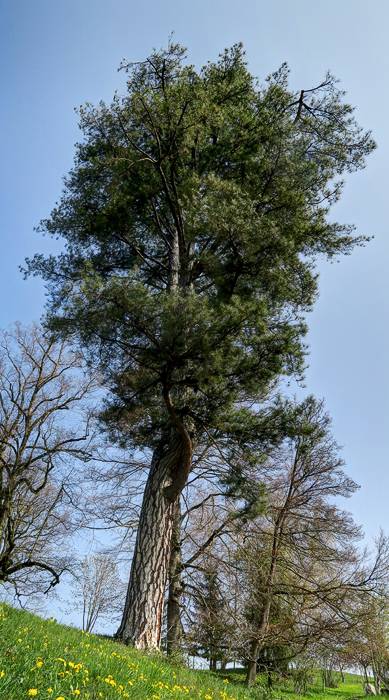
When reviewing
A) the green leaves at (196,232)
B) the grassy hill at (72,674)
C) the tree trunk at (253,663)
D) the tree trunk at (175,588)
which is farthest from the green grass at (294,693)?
the green leaves at (196,232)

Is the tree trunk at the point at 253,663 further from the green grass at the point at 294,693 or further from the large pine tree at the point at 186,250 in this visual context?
the large pine tree at the point at 186,250

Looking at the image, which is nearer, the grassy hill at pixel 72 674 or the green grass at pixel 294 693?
the grassy hill at pixel 72 674

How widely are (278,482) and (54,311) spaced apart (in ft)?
26.7

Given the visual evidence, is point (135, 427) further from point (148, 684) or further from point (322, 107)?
point (322, 107)

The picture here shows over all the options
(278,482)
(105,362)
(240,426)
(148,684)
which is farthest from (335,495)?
(148,684)

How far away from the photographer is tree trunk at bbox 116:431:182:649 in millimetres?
6891

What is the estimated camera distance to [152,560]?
7.32 m

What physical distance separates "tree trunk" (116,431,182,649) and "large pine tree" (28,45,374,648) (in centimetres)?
2

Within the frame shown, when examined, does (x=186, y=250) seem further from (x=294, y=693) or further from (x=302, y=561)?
(x=294, y=693)

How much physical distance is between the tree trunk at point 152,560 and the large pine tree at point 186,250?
0.07ft

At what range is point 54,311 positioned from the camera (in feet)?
27.8

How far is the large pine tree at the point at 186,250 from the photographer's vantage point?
23.2ft

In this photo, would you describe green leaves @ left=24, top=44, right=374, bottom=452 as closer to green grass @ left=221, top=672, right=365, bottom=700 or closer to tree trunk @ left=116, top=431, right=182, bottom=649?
tree trunk @ left=116, top=431, right=182, bottom=649

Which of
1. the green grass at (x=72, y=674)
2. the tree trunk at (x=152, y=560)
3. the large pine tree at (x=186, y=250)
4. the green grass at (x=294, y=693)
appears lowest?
the green grass at (x=294, y=693)
